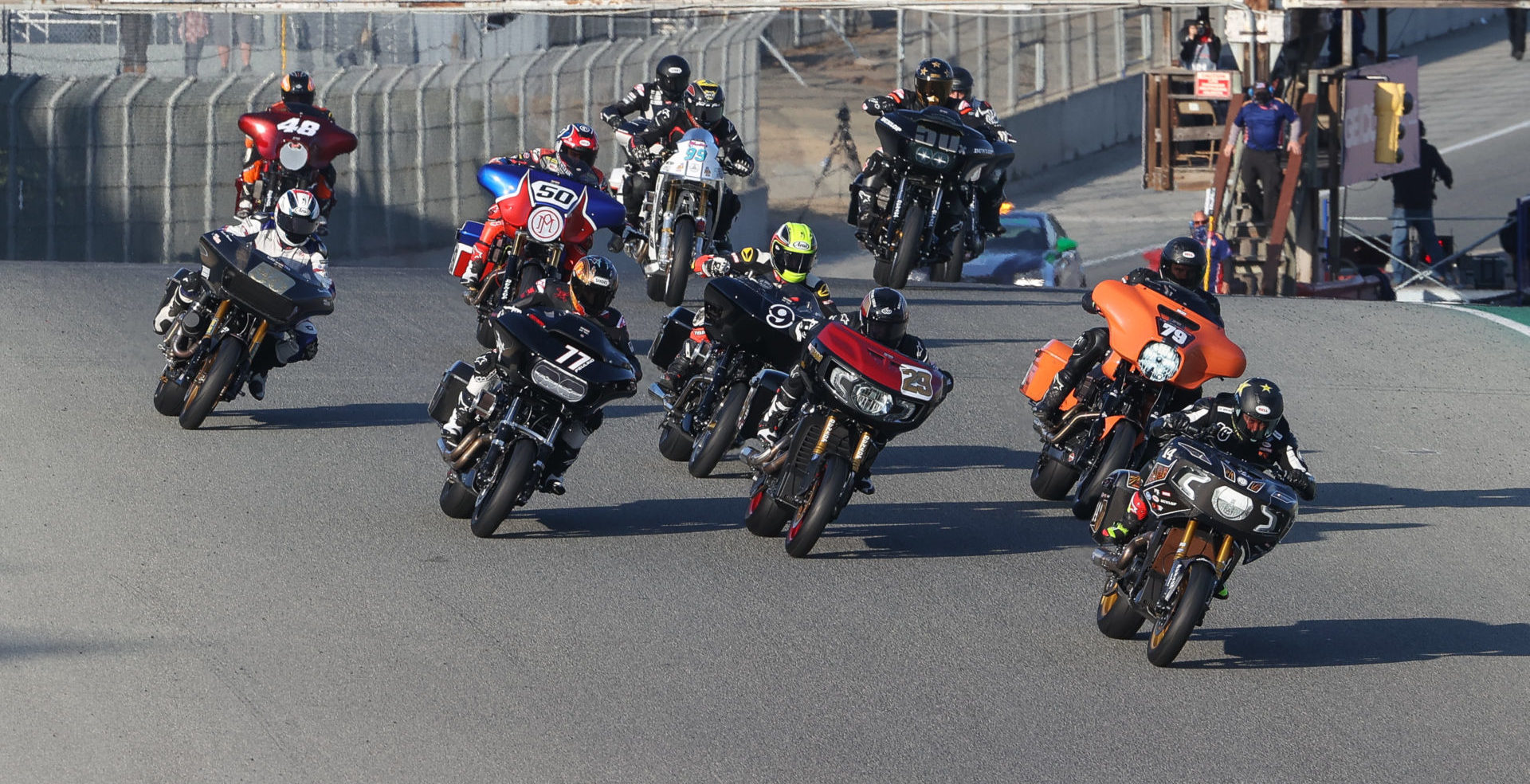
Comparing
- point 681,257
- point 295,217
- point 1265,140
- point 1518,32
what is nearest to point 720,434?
point 295,217

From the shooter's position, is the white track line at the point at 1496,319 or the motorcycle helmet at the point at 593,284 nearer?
the motorcycle helmet at the point at 593,284

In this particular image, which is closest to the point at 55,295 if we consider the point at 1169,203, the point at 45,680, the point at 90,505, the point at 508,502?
the point at 90,505

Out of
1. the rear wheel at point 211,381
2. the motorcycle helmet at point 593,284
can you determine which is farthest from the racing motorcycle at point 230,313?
the motorcycle helmet at point 593,284

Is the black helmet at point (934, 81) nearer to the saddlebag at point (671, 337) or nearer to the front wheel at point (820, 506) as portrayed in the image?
the saddlebag at point (671, 337)

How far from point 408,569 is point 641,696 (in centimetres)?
197

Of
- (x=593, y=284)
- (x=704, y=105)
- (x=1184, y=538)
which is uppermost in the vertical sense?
(x=704, y=105)

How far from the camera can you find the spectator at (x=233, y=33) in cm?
2494

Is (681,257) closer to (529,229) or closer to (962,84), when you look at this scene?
(529,229)

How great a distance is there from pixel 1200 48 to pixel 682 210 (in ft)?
52.4

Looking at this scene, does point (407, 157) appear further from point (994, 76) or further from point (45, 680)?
point (45, 680)

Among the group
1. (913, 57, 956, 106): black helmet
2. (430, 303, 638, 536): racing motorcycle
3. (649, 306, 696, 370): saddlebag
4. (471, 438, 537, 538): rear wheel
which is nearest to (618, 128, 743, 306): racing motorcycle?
(913, 57, 956, 106): black helmet

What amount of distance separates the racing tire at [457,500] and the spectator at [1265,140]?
14.0 meters

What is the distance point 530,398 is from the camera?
9.49 meters

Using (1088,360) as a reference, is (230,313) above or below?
above
